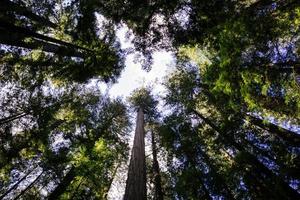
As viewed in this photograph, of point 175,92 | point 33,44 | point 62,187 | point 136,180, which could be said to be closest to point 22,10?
point 33,44

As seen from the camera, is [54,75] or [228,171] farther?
[54,75]

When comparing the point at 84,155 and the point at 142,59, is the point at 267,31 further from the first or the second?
the point at 84,155

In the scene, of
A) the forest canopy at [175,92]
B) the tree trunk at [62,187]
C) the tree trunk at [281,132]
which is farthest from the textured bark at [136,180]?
the tree trunk at [62,187]

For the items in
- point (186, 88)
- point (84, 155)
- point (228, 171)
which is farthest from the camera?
point (186, 88)

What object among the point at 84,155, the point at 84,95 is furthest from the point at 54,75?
the point at 84,95

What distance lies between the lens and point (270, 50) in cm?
698

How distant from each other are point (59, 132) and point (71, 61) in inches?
206

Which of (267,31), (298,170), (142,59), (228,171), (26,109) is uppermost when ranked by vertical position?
(142,59)

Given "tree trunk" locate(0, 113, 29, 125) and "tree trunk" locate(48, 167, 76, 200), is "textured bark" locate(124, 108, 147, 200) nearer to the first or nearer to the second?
"tree trunk" locate(48, 167, 76, 200)

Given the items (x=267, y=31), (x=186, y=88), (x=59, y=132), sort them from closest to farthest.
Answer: (x=267, y=31) → (x=186, y=88) → (x=59, y=132)

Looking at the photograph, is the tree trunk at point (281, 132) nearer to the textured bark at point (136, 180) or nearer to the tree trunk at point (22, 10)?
the textured bark at point (136, 180)

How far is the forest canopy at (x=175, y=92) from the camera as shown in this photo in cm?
695

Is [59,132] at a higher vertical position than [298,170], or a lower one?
higher

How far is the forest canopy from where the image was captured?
6953 mm
